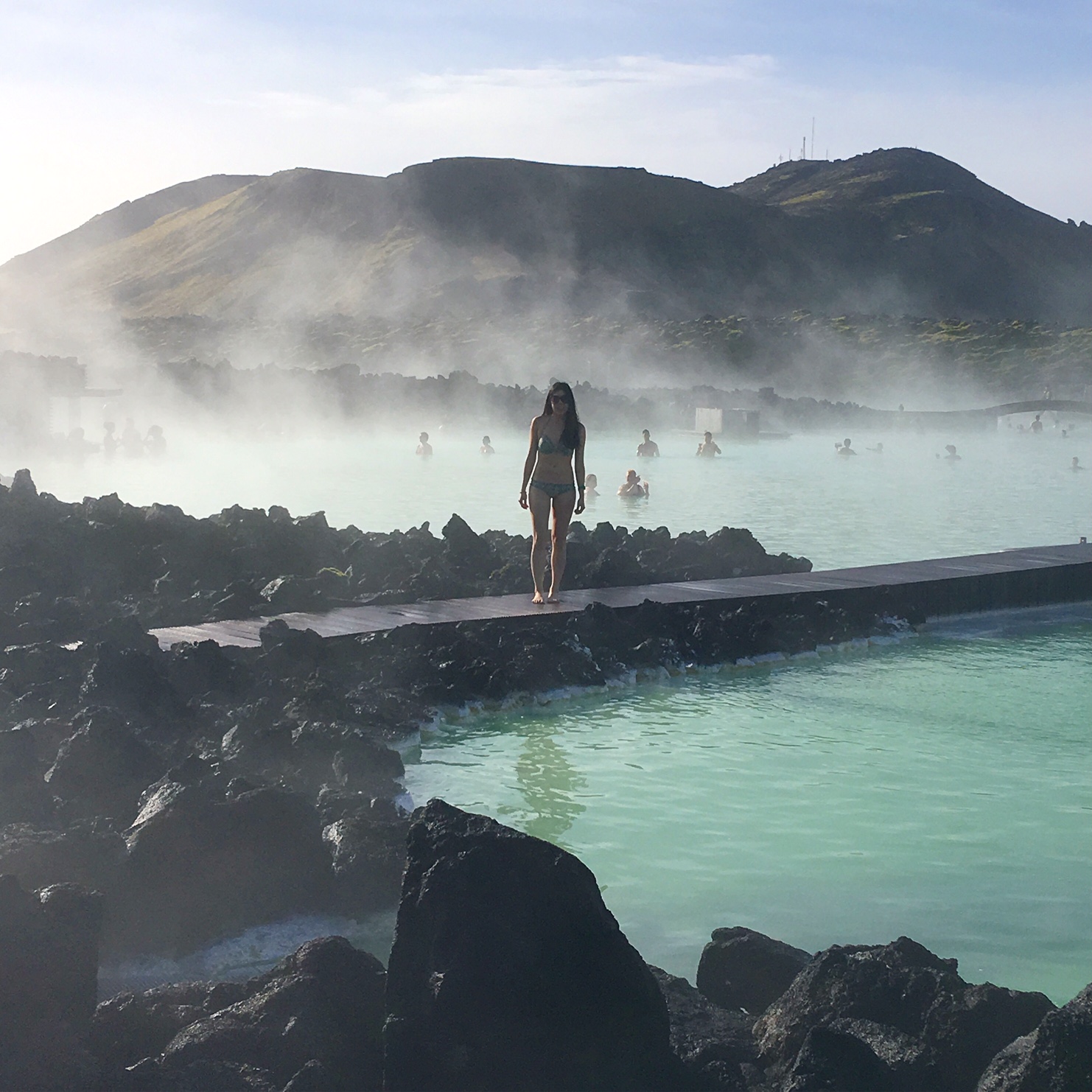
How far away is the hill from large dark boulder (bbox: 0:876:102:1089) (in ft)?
241

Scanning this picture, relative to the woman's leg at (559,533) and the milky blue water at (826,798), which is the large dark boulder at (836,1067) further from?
the woman's leg at (559,533)

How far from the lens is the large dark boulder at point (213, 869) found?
14.5 ft

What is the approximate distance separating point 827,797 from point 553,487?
8.33 feet

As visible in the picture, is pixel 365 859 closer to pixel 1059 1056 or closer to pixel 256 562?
pixel 1059 1056

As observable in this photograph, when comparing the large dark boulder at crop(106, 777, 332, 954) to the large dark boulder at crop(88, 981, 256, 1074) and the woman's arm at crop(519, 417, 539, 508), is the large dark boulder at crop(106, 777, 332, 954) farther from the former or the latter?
the woman's arm at crop(519, 417, 539, 508)

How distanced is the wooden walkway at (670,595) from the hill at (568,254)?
6658cm

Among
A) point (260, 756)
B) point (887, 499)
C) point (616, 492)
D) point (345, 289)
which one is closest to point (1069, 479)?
point (887, 499)

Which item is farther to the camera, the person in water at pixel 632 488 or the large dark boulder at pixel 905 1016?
the person in water at pixel 632 488

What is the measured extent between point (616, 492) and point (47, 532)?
11429mm

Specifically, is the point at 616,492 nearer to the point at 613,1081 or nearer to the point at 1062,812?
the point at 1062,812

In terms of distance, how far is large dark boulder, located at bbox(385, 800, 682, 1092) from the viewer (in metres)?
3.04

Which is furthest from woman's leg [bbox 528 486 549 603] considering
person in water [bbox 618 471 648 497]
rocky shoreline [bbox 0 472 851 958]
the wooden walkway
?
person in water [bbox 618 471 648 497]

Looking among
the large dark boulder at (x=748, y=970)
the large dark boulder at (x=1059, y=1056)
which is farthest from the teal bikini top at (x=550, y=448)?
the large dark boulder at (x=1059, y=1056)

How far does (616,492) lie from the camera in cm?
2075
